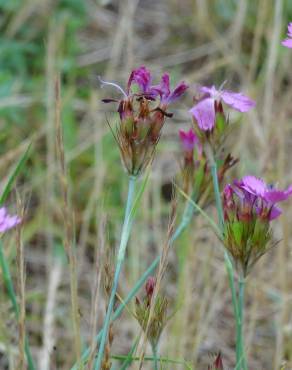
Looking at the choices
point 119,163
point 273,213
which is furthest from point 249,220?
point 119,163

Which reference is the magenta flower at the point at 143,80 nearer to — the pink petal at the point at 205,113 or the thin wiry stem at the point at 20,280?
the pink petal at the point at 205,113

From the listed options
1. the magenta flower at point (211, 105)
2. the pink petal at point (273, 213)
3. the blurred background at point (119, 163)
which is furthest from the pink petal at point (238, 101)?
the blurred background at point (119, 163)

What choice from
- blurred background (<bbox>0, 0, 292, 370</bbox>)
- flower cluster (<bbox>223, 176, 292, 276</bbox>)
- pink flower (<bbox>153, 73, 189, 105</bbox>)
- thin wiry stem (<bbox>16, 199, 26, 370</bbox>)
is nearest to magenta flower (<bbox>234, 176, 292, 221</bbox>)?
flower cluster (<bbox>223, 176, 292, 276</bbox>)

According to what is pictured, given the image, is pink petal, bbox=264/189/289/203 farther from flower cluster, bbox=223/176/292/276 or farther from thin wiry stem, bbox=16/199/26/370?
thin wiry stem, bbox=16/199/26/370

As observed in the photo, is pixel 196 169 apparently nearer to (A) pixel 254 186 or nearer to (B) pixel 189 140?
(B) pixel 189 140

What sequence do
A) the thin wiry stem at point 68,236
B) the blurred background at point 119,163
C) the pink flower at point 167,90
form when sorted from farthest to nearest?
the blurred background at point 119,163, the pink flower at point 167,90, the thin wiry stem at point 68,236
